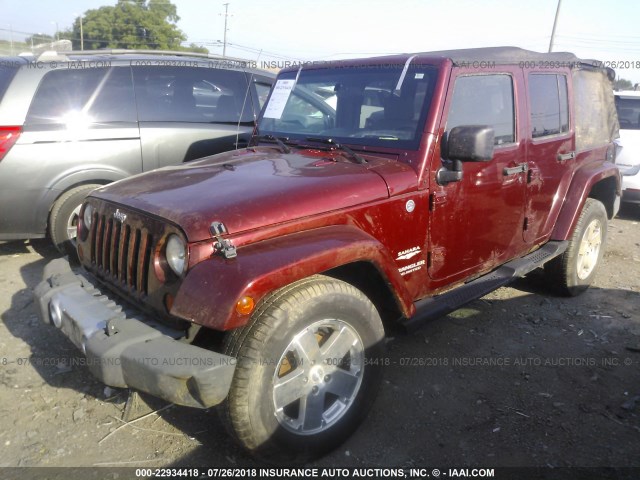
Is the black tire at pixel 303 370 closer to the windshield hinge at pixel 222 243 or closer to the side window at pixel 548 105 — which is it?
the windshield hinge at pixel 222 243

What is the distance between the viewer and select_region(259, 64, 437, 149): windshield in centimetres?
324

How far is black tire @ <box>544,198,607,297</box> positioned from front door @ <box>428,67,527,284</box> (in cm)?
84

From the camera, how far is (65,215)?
4988 mm

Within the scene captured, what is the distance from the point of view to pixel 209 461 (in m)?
2.67

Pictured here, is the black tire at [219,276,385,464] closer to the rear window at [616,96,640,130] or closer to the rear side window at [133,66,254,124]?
the rear side window at [133,66,254,124]

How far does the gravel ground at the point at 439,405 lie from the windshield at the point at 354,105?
4.52 ft

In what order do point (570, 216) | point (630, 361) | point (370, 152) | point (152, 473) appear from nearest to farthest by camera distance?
1. point (152, 473)
2. point (370, 152)
3. point (630, 361)
4. point (570, 216)

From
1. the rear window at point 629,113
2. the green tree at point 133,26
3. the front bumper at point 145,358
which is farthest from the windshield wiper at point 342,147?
the green tree at point 133,26

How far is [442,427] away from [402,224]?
1.18m

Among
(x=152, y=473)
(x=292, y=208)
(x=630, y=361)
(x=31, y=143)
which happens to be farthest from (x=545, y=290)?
(x=31, y=143)

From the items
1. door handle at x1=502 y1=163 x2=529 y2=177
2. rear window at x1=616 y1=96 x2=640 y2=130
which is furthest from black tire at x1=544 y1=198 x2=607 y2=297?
rear window at x1=616 y1=96 x2=640 y2=130

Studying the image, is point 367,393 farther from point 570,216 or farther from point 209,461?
point 570,216

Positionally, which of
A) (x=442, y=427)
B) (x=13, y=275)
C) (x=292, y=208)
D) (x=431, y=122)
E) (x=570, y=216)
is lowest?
(x=13, y=275)

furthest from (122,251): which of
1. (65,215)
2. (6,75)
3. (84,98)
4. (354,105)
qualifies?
(6,75)
